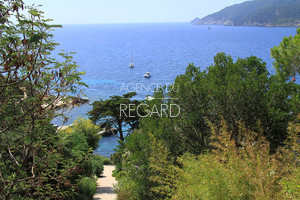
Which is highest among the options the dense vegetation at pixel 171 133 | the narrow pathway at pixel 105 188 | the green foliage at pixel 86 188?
the dense vegetation at pixel 171 133

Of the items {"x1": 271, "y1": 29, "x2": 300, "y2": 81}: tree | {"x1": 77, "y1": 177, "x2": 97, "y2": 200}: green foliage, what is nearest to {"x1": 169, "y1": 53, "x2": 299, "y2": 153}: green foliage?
{"x1": 77, "y1": 177, "x2": 97, "y2": 200}: green foliage

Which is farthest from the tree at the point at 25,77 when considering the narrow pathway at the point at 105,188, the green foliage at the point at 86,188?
the narrow pathway at the point at 105,188

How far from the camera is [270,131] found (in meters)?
8.15

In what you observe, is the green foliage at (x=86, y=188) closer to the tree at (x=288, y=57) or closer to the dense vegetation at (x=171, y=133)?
the dense vegetation at (x=171, y=133)

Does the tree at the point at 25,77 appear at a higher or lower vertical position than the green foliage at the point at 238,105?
higher

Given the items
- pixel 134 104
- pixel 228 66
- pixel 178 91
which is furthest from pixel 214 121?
pixel 134 104

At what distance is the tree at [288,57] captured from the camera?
15805 mm

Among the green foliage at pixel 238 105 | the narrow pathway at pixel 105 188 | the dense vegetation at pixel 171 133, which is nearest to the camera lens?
the dense vegetation at pixel 171 133

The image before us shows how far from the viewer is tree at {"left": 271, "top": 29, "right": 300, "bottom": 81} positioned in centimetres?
1580

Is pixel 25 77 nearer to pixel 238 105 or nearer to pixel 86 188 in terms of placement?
pixel 238 105

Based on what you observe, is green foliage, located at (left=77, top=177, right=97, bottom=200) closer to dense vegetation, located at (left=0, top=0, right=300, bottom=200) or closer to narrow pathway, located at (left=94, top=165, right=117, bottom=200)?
dense vegetation, located at (left=0, top=0, right=300, bottom=200)

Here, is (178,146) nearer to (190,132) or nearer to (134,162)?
(190,132)

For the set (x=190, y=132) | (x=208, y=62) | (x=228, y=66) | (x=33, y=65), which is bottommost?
(x=208, y=62)

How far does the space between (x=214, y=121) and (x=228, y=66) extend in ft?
7.39
